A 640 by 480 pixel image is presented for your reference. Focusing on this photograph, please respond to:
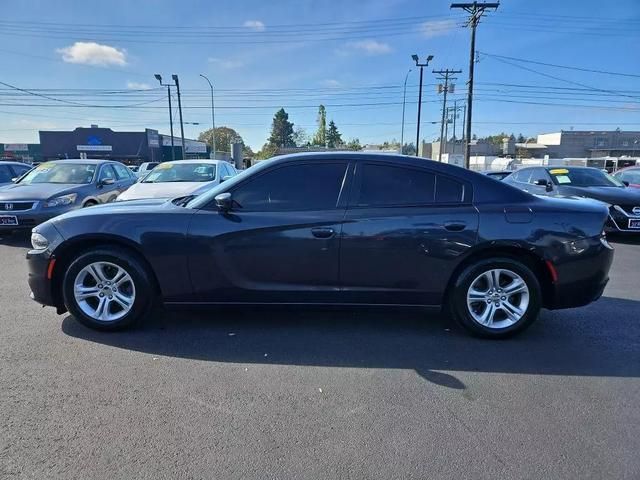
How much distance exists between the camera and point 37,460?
7.11 feet

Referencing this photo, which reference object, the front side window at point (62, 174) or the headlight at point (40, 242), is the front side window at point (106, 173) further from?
the headlight at point (40, 242)

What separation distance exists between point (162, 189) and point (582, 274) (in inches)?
Result: 271

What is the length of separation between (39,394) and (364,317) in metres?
2.67

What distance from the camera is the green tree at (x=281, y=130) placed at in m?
116

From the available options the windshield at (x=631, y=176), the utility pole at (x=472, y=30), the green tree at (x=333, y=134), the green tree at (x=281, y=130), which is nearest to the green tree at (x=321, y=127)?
the green tree at (x=333, y=134)

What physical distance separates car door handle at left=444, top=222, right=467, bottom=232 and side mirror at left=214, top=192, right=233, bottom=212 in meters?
1.81

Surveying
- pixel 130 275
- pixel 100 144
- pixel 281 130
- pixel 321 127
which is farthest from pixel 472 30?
pixel 281 130

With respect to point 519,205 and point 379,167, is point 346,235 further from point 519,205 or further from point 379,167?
point 519,205

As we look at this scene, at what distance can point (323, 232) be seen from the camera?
350cm

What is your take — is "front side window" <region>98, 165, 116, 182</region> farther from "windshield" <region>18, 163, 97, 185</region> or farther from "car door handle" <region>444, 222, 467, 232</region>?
"car door handle" <region>444, 222, 467, 232</region>

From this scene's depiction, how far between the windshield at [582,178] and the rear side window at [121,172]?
987cm

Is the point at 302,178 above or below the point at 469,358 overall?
above

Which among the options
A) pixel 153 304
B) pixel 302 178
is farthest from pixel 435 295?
pixel 153 304

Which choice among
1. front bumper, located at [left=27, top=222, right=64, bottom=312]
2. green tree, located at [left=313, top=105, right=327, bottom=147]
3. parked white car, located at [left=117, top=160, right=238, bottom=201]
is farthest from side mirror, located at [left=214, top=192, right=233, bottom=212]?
green tree, located at [left=313, top=105, right=327, bottom=147]
